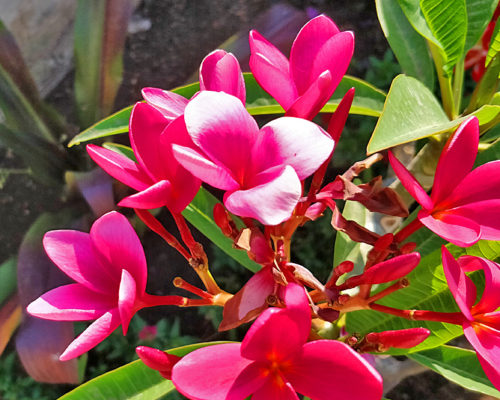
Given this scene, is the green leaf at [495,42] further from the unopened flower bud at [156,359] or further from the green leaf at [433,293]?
the unopened flower bud at [156,359]

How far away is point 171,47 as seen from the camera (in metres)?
2.00

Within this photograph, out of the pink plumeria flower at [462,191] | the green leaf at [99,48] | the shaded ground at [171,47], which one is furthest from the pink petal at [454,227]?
the shaded ground at [171,47]

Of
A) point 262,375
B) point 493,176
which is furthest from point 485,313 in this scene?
point 262,375

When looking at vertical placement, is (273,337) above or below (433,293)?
above

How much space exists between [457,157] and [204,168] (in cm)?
25

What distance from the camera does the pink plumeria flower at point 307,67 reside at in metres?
0.52

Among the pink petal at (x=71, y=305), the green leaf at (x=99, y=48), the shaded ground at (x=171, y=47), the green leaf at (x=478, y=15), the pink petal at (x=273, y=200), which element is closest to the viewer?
the pink petal at (x=273, y=200)

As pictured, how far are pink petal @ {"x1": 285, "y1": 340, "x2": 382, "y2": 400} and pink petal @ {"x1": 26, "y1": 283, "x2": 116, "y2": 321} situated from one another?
0.64ft

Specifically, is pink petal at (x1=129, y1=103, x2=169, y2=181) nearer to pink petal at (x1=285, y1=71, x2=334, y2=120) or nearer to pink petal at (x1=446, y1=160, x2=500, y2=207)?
pink petal at (x1=285, y1=71, x2=334, y2=120)

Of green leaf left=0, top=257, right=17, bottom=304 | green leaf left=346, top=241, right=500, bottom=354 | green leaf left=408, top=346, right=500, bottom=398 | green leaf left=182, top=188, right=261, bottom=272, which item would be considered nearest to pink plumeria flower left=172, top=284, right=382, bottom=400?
green leaf left=346, top=241, right=500, bottom=354

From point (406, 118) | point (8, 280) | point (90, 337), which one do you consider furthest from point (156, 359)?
point (8, 280)

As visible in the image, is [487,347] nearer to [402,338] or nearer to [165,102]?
[402,338]

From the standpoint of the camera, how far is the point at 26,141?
1486 millimetres

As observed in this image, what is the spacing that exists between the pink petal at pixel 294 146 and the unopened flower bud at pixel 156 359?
0.65ft
